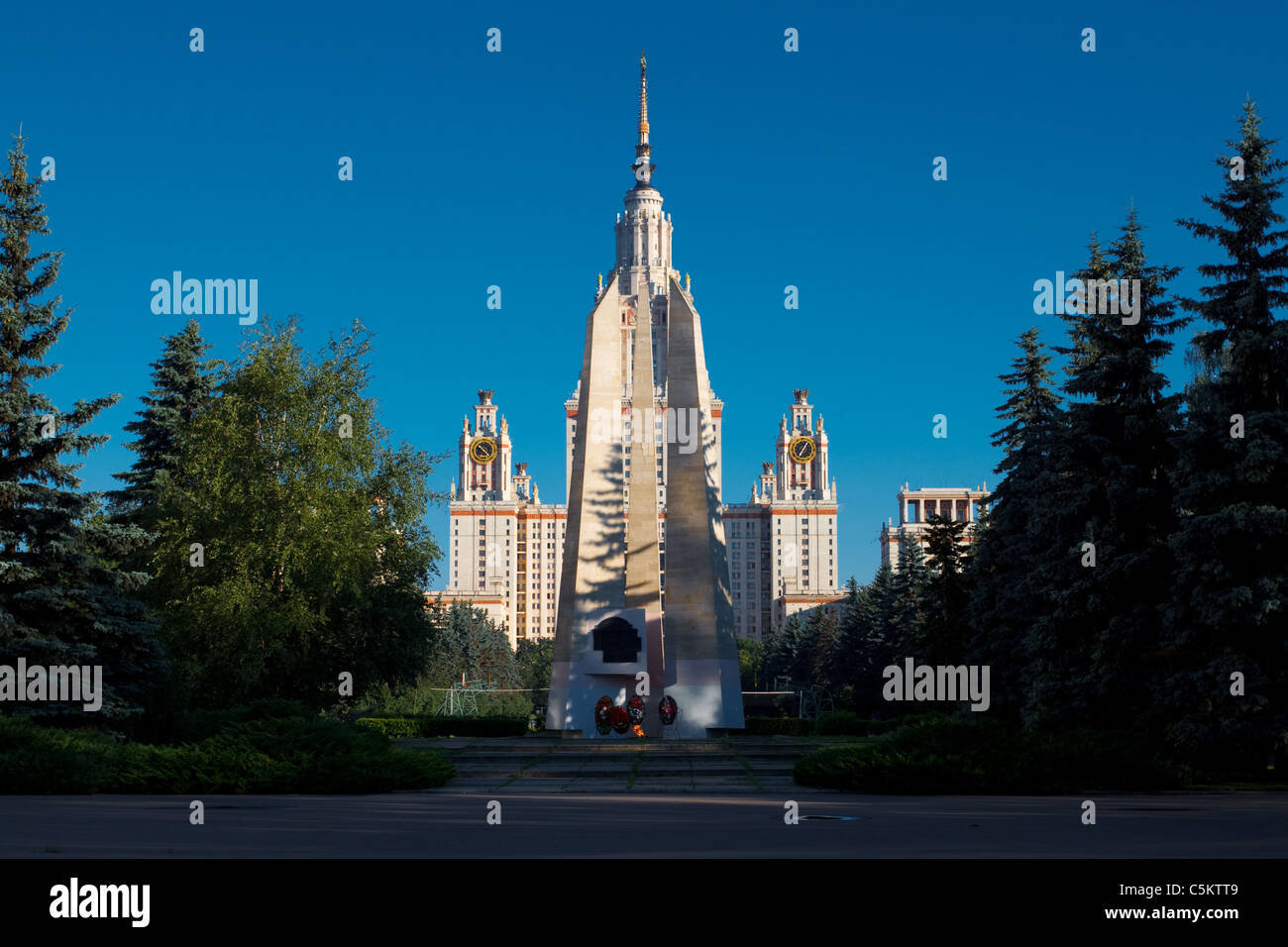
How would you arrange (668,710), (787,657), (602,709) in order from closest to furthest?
1. (602,709)
2. (668,710)
3. (787,657)

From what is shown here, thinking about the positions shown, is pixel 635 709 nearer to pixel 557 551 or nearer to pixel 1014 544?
pixel 1014 544

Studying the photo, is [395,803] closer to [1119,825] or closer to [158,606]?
[1119,825]

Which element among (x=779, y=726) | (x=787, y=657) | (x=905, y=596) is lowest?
(x=787, y=657)

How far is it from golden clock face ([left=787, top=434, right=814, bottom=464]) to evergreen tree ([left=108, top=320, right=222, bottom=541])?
159095 millimetres

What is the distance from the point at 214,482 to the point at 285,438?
8.75ft

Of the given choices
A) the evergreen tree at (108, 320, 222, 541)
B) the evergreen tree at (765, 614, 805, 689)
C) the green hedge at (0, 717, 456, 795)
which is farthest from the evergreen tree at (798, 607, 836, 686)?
the green hedge at (0, 717, 456, 795)

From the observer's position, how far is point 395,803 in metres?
15.0

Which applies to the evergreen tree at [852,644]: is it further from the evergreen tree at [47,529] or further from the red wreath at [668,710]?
the evergreen tree at [47,529]

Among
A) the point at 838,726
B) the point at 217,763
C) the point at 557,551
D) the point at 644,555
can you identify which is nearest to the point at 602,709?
the point at 644,555

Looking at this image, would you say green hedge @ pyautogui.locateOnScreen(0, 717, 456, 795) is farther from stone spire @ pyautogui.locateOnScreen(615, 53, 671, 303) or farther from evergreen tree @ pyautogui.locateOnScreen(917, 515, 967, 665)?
stone spire @ pyautogui.locateOnScreen(615, 53, 671, 303)

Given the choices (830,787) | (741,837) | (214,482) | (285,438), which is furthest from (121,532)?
(741,837)

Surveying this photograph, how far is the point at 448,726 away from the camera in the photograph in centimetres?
3928

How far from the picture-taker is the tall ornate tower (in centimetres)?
3878

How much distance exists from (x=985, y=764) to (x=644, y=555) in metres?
26.9
